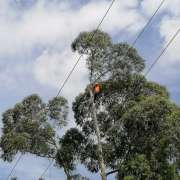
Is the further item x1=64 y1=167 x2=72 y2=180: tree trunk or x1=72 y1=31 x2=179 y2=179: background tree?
x1=64 y1=167 x2=72 y2=180: tree trunk

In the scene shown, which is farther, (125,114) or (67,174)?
(67,174)

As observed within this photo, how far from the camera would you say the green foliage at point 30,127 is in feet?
111

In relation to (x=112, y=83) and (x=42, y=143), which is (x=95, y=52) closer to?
(x=112, y=83)

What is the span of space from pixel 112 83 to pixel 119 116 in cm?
186

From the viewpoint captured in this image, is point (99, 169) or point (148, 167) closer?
point (148, 167)

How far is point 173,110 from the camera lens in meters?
30.1

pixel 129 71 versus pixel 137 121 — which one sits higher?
pixel 129 71

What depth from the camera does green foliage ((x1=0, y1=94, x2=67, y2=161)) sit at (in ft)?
111

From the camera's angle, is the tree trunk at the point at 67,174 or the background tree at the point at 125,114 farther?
the tree trunk at the point at 67,174

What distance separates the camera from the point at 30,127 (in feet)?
113

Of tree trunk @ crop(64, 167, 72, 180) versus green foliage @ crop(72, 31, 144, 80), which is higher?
green foliage @ crop(72, 31, 144, 80)

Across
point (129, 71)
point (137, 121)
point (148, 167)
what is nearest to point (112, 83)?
point (129, 71)

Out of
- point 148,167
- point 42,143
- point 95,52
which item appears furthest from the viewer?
point 42,143

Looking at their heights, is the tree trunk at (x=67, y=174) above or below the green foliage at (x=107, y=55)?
below
